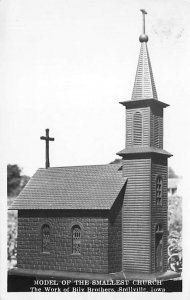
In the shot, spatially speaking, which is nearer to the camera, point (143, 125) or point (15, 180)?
point (143, 125)

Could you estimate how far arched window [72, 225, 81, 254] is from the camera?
57.5 feet

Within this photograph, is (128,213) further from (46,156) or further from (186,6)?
(186,6)

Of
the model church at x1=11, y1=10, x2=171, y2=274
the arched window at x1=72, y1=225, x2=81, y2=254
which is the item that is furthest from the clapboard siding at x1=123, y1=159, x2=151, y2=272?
the arched window at x1=72, y1=225, x2=81, y2=254

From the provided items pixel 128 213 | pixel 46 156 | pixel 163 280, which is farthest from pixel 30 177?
pixel 163 280

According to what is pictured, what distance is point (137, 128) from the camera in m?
17.7

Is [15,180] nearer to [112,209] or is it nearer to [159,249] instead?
[112,209]

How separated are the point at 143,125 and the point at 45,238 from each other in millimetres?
3633

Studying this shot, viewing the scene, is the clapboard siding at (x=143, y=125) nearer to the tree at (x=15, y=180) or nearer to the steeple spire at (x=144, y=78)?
the steeple spire at (x=144, y=78)

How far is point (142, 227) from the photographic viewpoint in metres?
17.3

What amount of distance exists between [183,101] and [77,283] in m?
5.01

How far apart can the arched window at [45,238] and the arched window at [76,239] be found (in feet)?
2.24

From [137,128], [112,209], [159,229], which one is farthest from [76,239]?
[137,128]

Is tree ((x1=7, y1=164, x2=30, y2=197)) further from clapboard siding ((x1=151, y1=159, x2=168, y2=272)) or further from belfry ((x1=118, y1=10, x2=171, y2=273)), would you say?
clapboard siding ((x1=151, y1=159, x2=168, y2=272))

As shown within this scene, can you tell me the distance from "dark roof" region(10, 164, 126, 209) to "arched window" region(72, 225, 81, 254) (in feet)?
1.72
